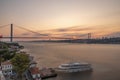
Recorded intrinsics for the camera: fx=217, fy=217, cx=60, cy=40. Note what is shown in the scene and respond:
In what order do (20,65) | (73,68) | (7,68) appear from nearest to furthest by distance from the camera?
(20,65) → (7,68) → (73,68)

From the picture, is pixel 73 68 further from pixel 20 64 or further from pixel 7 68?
pixel 20 64

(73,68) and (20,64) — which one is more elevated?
(20,64)

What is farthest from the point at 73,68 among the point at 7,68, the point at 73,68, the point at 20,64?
the point at 20,64

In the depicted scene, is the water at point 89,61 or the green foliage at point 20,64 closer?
the green foliage at point 20,64

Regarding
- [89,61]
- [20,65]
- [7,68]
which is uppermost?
[20,65]

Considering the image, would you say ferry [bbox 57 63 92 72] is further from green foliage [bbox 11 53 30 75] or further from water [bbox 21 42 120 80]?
green foliage [bbox 11 53 30 75]

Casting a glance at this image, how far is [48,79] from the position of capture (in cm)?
865

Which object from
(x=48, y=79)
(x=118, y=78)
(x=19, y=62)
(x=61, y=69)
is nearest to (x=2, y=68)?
(x=19, y=62)

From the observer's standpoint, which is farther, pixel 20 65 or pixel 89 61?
pixel 89 61

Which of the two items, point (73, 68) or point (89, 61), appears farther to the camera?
point (89, 61)

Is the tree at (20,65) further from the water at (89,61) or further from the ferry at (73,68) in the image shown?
the ferry at (73,68)

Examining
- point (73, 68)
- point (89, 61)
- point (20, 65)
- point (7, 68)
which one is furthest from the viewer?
point (89, 61)

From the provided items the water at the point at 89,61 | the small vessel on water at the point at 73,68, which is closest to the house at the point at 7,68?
the water at the point at 89,61

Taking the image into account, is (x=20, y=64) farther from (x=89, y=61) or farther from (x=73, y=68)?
(x=89, y=61)
